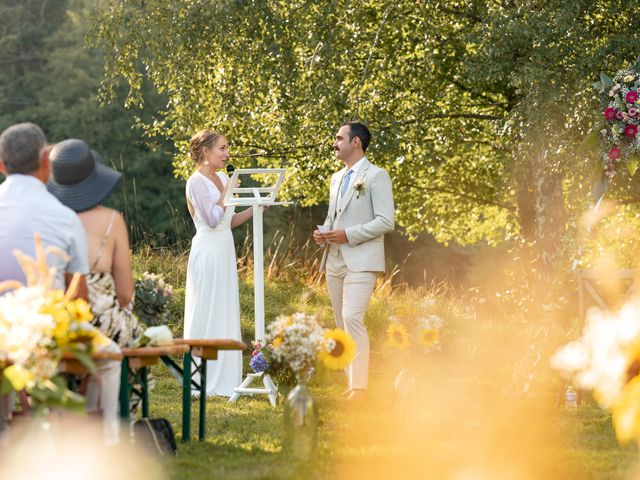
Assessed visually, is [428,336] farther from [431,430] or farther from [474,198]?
[474,198]

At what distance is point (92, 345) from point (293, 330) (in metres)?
1.66

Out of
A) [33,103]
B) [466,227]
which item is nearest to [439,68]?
[466,227]

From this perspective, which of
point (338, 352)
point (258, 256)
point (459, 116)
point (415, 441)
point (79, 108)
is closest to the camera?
point (338, 352)

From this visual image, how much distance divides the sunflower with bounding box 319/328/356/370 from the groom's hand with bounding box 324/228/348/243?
192 centimetres

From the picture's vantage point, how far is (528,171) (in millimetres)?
14578

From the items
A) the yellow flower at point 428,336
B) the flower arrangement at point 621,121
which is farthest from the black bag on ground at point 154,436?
the flower arrangement at point 621,121

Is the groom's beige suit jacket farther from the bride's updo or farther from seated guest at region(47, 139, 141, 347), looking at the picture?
seated guest at region(47, 139, 141, 347)

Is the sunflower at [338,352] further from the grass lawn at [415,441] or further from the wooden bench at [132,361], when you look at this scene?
the wooden bench at [132,361]

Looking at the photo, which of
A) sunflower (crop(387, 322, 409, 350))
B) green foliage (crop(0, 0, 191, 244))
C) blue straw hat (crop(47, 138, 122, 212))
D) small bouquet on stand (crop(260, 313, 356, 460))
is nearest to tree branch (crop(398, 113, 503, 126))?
sunflower (crop(387, 322, 409, 350))

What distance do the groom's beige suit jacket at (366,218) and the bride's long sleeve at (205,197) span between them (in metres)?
0.96

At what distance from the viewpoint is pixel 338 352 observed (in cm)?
603

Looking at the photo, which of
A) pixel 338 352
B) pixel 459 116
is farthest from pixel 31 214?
pixel 459 116

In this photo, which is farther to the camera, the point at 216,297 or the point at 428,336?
the point at 216,297

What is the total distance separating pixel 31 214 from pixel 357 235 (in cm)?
344
